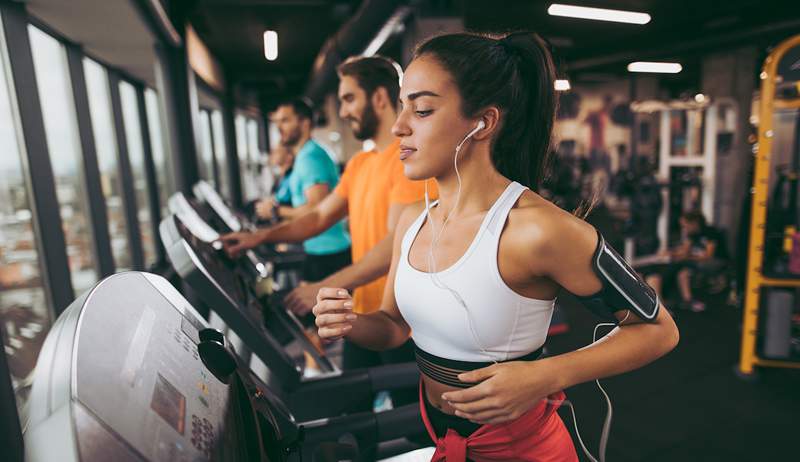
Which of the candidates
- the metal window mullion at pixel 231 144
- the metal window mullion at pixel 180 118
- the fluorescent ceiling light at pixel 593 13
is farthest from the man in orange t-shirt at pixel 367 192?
the metal window mullion at pixel 231 144

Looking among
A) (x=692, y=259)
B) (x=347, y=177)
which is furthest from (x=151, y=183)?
(x=692, y=259)

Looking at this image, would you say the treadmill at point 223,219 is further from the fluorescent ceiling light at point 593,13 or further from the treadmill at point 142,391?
the fluorescent ceiling light at point 593,13

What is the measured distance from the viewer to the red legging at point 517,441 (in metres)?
0.95

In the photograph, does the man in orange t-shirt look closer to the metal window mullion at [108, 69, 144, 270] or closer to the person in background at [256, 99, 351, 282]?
the person in background at [256, 99, 351, 282]

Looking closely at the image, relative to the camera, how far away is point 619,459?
2.60 metres

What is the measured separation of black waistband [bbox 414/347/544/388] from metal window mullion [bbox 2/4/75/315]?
7.23 ft

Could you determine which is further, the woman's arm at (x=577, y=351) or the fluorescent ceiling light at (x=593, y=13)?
the fluorescent ceiling light at (x=593, y=13)

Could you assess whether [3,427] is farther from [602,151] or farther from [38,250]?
[602,151]

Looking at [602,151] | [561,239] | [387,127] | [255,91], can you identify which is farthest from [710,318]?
[255,91]

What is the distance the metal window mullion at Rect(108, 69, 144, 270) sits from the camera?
405cm

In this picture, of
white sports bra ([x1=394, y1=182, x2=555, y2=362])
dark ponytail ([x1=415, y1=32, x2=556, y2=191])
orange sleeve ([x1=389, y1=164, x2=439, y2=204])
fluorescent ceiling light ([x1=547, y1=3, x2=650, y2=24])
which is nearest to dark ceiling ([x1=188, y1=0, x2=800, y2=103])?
fluorescent ceiling light ([x1=547, y1=3, x2=650, y2=24])

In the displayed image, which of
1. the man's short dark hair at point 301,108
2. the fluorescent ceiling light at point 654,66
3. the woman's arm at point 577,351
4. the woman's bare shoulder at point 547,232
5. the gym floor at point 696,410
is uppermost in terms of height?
the fluorescent ceiling light at point 654,66

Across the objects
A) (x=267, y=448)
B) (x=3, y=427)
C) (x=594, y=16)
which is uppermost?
(x=594, y=16)

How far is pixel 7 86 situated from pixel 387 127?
1.72 m
